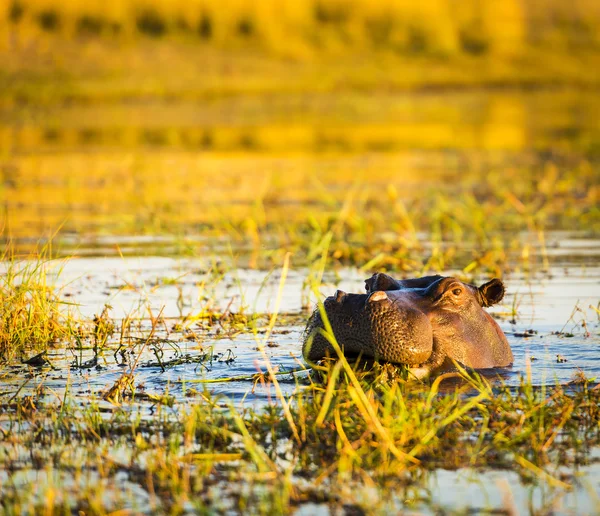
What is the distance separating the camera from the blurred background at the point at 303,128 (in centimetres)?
1144

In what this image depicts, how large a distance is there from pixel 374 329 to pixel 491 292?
110cm

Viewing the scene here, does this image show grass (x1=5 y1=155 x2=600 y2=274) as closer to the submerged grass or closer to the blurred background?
the blurred background

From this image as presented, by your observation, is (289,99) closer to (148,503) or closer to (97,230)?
(97,230)

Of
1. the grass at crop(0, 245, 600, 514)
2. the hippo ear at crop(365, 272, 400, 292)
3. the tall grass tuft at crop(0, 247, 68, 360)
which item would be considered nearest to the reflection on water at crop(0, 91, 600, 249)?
the tall grass tuft at crop(0, 247, 68, 360)

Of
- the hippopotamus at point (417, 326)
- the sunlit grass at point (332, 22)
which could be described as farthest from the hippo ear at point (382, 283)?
the sunlit grass at point (332, 22)

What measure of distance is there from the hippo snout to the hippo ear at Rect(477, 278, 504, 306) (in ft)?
2.50

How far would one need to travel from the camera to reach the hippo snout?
5594 millimetres

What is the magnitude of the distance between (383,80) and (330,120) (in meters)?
17.7

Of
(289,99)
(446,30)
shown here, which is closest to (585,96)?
(289,99)

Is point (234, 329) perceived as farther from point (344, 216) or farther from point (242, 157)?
point (242, 157)

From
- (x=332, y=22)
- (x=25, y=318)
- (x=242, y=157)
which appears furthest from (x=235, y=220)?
(x=332, y=22)

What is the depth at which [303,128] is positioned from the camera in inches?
1153

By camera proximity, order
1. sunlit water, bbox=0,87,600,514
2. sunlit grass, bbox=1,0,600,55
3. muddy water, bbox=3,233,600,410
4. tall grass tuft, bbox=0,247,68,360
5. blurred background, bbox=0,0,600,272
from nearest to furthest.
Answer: sunlit water, bbox=0,87,600,514 < muddy water, bbox=3,233,600,410 < tall grass tuft, bbox=0,247,68,360 < blurred background, bbox=0,0,600,272 < sunlit grass, bbox=1,0,600,55

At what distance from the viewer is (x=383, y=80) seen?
5078cm
